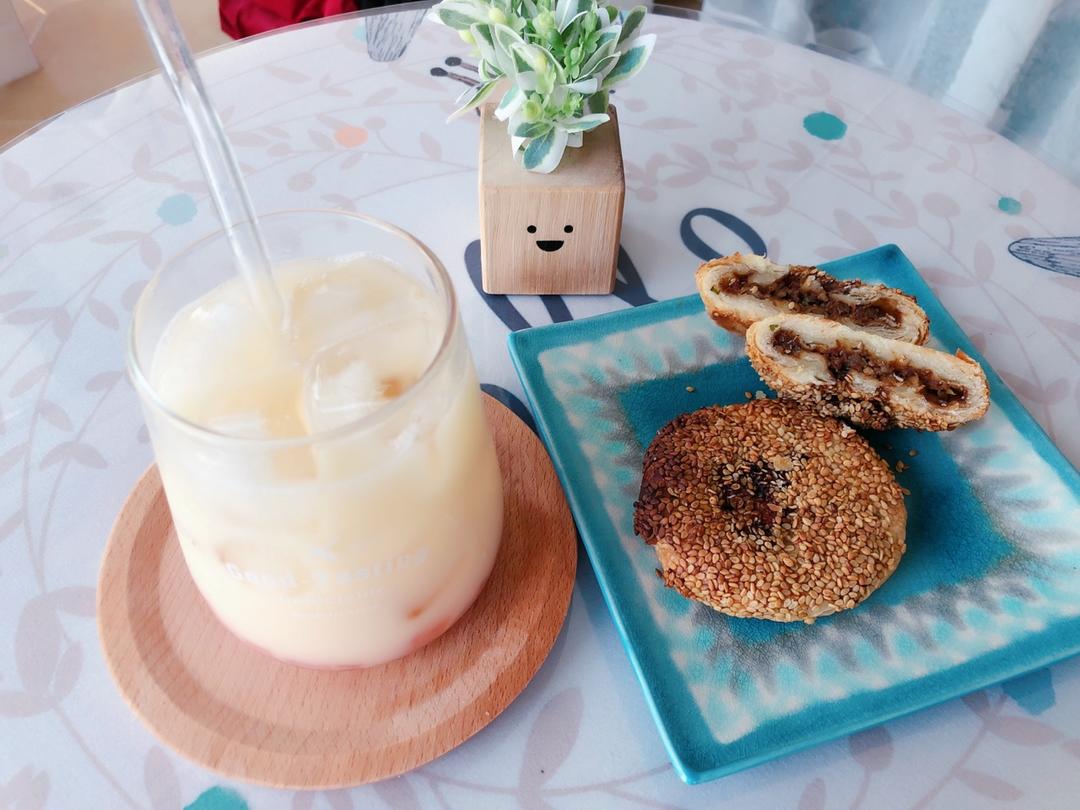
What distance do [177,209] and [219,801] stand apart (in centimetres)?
67

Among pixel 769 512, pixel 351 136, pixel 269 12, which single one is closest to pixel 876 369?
pixel 769 512

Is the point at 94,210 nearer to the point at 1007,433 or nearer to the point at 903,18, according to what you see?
the point at 1007,433

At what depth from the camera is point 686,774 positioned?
557mm

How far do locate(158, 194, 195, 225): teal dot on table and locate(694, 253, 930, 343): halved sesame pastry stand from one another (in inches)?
22.9

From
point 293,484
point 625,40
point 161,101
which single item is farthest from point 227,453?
point 161,101

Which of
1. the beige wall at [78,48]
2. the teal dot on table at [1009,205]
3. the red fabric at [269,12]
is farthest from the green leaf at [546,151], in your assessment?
the beige wall at [78,48]

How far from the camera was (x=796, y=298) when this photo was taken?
856 mm

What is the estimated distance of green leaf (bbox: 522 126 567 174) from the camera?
81cm

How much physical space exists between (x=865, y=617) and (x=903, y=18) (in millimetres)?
1567

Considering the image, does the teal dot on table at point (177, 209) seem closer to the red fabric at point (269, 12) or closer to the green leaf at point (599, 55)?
the green leaf at point (599, 55)

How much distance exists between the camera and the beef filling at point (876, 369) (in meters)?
0.77

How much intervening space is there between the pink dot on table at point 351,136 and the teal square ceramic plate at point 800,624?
424mm

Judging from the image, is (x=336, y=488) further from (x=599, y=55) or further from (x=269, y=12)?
(x=269, y=12)

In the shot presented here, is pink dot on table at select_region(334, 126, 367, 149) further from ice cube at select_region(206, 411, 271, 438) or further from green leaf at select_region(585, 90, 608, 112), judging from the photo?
ice cube at select_region(206, 411, 271, 438)
